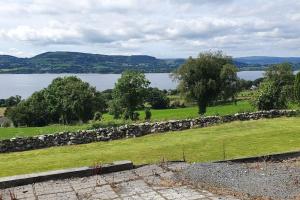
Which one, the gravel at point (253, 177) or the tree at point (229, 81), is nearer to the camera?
the gravel at point (253, 177)

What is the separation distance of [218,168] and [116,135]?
431 inches

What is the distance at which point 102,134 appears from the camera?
21.5m

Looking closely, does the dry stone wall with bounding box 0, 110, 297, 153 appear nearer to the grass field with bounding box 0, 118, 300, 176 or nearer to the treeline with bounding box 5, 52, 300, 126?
the grass field with bounding box 0, 118, 300, 176

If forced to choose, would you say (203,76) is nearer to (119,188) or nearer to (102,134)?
(102,134)

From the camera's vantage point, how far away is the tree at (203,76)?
50312 millimetres

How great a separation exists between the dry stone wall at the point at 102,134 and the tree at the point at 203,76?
2534 centimetres

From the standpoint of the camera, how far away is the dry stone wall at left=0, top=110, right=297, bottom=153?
66.5 ft

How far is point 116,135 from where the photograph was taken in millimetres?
21625

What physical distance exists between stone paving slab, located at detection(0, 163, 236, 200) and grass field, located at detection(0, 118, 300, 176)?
265 cm

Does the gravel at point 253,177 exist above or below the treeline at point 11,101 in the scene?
above

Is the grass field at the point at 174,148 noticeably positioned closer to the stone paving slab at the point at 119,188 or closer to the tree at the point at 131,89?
the stone paving slab at the point at 119,188

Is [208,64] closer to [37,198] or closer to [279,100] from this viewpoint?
[279,100]

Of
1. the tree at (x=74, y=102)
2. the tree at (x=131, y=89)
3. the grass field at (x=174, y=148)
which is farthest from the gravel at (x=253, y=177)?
the tree at (x=74, y=102)

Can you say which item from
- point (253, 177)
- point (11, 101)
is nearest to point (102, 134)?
point (253, 177)
